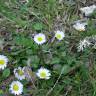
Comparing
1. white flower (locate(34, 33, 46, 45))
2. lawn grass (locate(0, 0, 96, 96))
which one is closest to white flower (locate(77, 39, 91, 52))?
lawn grass (locate(0, 0, 96, 96))

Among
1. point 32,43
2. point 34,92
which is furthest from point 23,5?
A: point 34,92

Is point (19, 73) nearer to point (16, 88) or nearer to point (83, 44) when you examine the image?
point (16, 88)

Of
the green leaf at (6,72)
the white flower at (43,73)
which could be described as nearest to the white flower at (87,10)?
the white flower at (43,73)

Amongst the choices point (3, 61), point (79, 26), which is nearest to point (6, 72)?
point (3, 61)

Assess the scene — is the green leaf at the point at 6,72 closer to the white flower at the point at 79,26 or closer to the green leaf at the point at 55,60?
the green leaf at the point at 55,60

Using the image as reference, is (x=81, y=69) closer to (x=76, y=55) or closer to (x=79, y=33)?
(x=76, y=55)

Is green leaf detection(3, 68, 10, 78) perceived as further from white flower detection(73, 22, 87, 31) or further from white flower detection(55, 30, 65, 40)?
white flower detection(73, 22, 87, 31)
